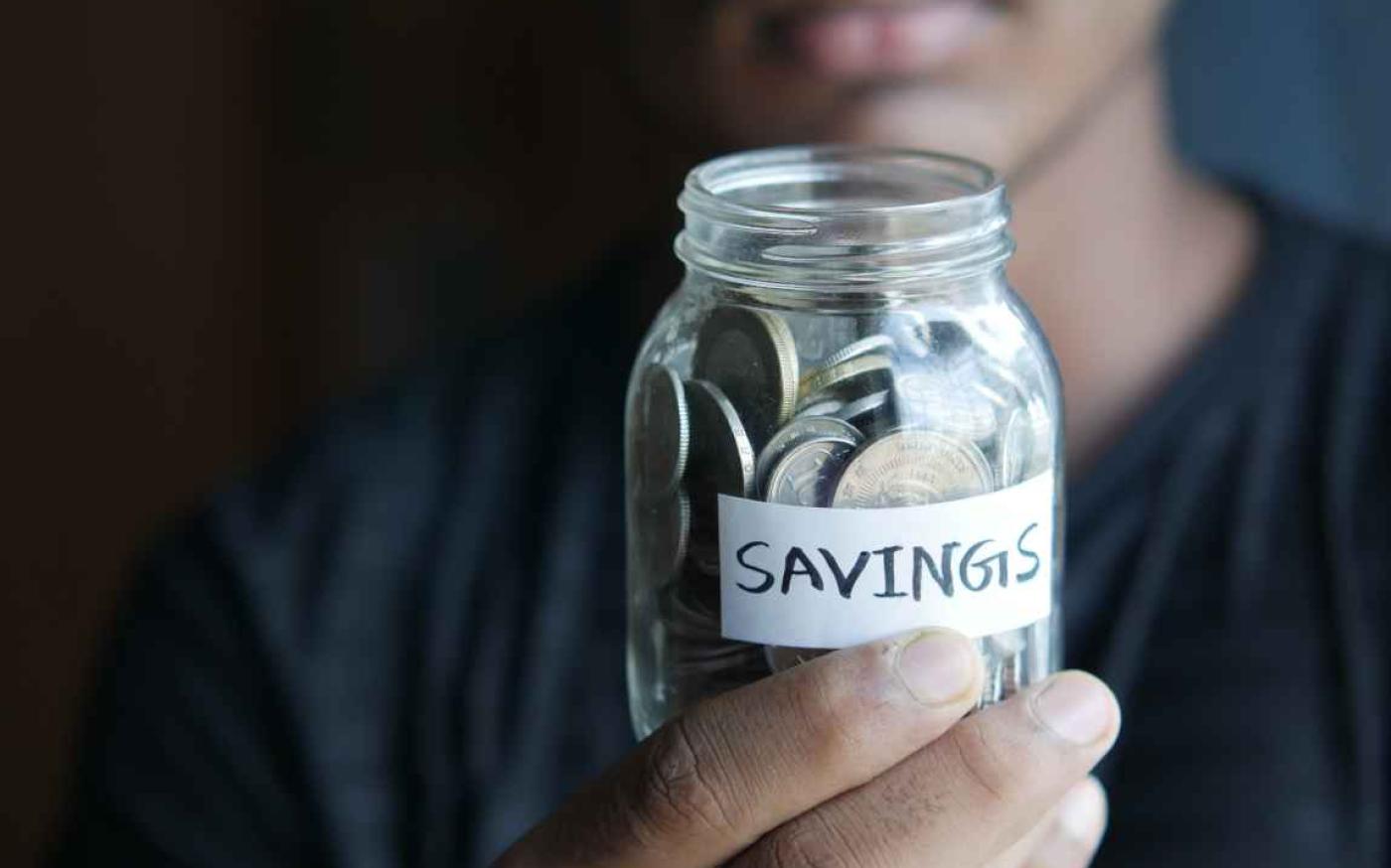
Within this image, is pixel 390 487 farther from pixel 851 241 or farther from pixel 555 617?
pixel 851 241

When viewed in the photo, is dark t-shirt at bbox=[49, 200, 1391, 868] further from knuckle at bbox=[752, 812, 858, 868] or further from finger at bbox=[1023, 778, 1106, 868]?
knuckle at bbox=[752, 812, 858, 868]

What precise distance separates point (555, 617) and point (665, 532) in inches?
27.0

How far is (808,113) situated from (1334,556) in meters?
0.57

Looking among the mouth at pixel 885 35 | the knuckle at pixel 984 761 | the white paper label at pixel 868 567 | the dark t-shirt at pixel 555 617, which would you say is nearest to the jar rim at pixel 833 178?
the white paper label at pixel 868 567

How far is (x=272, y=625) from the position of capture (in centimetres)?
142

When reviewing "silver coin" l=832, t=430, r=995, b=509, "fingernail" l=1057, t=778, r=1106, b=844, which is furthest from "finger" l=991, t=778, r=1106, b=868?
"silver coin" l=832, t=430, r=995, b=509

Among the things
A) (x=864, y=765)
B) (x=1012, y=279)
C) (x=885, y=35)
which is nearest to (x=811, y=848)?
(x=864, y=765)

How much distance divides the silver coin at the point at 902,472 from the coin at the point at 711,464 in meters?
0.04

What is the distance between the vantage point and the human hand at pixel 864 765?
63cm

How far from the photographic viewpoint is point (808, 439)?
0.62 metres

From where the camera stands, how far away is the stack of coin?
2.03ft

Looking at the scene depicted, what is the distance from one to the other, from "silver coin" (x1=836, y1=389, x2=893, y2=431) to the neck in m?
0.82

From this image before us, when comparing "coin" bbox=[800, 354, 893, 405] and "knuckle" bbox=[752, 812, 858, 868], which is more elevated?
"coin" bbox=[800, 354, 893, 405]

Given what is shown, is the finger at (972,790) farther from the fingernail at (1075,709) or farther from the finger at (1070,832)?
the finger at (1070,832)
